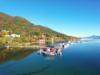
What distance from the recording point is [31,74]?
51.9 m

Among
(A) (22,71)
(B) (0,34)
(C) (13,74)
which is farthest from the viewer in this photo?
(B) (0,34)

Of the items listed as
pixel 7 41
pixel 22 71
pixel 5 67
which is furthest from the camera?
pixel 7 41

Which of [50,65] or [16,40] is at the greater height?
[16,40]

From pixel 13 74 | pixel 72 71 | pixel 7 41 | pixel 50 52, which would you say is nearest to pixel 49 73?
pixel 72 71

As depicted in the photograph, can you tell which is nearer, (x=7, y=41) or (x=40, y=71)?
(x=40, y=71)

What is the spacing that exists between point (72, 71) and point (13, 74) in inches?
700

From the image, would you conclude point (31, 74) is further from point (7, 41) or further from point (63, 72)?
point (7, 41)

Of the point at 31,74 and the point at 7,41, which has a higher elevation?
the point at 7,41

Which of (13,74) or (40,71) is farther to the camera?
(40,71)

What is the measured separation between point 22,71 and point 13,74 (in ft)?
13.1

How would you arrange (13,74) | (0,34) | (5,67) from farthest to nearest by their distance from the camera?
1. (0,34)
2. (5,67)
3. (13,74)

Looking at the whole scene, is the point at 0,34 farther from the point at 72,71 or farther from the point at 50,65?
the point at 72,71

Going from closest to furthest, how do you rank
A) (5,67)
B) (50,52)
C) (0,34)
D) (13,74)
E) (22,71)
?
(13,74)
(22,71)
(5,67)
(50,52)
(0,34)

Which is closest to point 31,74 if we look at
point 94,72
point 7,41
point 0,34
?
point 94,72
